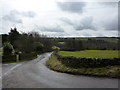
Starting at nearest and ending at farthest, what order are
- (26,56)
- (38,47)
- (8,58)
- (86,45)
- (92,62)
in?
(92,62), (8,58), (26,56), (86,45), (38,47)

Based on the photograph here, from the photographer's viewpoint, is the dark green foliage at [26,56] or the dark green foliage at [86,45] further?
the dark green foliage at [26,56]

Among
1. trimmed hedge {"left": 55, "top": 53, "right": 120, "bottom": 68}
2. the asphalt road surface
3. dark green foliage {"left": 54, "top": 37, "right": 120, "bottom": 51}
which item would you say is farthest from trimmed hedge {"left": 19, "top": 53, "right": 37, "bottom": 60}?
trimmed hedge {"left": 55, "top": 53, "right": 120, "bottom": 68}

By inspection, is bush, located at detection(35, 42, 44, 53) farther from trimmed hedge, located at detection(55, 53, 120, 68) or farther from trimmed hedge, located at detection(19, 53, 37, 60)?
trimmed hedge, located at detection(55, 53, 120, 68)

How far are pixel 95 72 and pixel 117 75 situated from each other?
1.85 metres

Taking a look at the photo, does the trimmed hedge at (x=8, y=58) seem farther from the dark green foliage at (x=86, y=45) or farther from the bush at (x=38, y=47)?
the bush at (x=38, y=47)

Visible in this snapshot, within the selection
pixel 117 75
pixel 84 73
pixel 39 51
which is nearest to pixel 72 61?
pixel 84 73

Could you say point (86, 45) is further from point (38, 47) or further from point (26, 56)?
point (38, 47)

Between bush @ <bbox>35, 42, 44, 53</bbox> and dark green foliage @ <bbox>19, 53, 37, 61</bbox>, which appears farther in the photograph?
bush @ <bbox>35, 42, 44, 53</bbox>

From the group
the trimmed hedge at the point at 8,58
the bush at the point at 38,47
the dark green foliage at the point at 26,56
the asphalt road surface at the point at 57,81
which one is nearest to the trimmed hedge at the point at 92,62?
the asphalt road surface at the point at 57,81

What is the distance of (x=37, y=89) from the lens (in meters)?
8.15

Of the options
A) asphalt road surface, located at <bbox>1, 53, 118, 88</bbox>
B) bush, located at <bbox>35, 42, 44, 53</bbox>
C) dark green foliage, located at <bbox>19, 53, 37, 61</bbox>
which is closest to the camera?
asphalt road surface, located at <bbox>1, 53, 118, 88</bbox>

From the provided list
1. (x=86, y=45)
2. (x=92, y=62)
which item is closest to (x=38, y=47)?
(x=86, y=45)

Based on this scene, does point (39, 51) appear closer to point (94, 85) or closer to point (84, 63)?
point (84, 63)

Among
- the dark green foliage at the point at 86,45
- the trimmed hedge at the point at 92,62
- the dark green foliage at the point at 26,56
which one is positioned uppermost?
the dark green foliage at the point at 86,45
